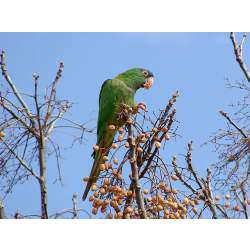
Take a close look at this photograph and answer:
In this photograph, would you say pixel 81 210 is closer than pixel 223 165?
Yes

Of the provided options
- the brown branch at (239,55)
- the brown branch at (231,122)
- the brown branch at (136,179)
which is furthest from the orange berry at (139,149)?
the brown branch at (239,55)

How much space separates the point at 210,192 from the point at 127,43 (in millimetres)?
740

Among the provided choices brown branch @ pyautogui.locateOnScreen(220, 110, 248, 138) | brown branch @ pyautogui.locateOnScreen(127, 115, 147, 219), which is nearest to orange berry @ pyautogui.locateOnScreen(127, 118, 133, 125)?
brown branch @ pyautogui.locateOnScreen(127, 115, 147, 219)

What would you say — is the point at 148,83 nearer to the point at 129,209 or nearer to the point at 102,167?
the point at 102,167

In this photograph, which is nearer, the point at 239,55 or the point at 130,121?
the point at 130,121

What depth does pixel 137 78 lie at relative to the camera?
2.20 metres

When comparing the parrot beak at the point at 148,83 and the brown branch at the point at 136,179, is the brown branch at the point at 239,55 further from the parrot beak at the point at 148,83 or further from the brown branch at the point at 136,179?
the brown branch at the point at 136,179

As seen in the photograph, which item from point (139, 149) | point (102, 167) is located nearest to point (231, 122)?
point (139, 149)

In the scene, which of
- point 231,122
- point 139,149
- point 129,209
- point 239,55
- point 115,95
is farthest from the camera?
point 115,95

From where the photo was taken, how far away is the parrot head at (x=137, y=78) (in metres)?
2.14

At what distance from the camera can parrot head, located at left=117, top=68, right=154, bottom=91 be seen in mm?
2145
